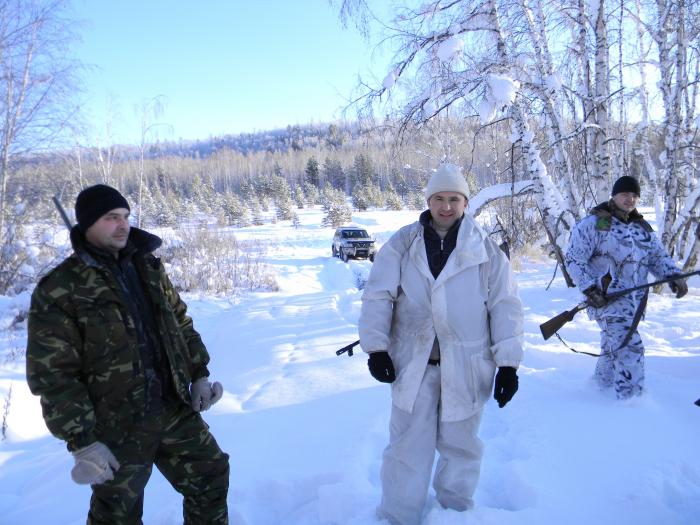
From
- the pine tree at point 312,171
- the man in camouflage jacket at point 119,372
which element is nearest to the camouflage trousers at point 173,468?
the man in camouflage jacket at point 119,372

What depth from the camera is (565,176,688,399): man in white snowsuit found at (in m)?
3.34

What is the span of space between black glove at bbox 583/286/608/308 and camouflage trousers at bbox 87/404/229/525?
279cm

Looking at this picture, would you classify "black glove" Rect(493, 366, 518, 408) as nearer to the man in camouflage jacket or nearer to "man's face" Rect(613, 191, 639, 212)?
the man in camouflage jacket

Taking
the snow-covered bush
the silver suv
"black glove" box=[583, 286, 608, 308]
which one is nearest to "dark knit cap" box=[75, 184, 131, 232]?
"black glove" box=[583, 286, 608, 308]

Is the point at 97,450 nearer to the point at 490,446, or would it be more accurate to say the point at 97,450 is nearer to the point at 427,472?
the point at 427,472

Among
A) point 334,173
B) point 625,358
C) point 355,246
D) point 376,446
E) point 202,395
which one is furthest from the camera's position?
point 334,173

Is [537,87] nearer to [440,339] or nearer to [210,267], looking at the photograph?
→ [440,339]

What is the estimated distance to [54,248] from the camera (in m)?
10.6

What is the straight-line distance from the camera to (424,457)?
217 cm

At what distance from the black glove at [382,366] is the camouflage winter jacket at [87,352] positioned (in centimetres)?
88

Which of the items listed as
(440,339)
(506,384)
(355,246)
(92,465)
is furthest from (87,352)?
(355,246)

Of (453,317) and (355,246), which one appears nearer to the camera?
(453,317)

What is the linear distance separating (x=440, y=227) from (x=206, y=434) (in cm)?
152

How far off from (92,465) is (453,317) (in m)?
1.58
